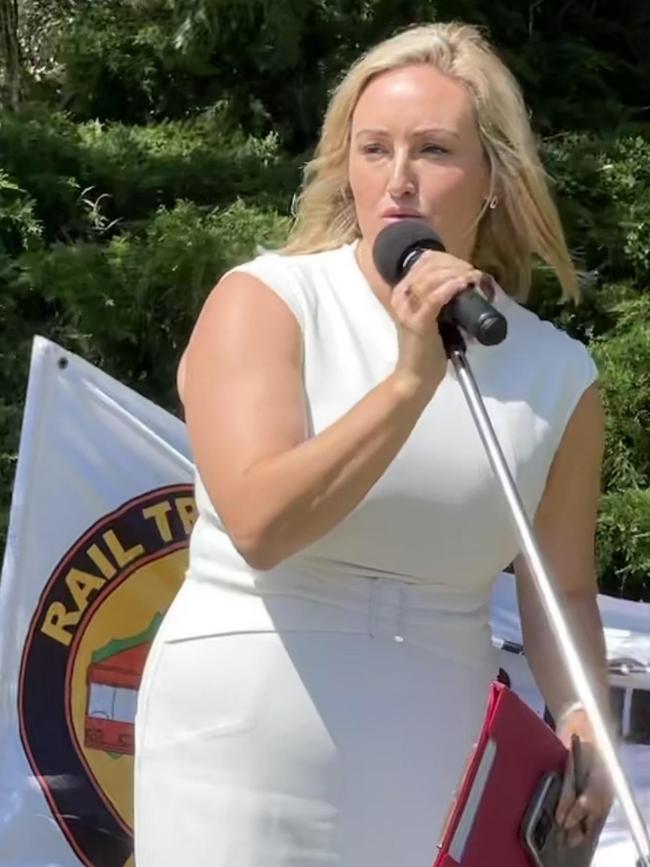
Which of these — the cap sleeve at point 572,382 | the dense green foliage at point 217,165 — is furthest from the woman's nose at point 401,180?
the dense green foliage at point 217,165

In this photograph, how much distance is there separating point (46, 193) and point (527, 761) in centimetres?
305

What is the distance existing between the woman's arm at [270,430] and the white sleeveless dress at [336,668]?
38mm

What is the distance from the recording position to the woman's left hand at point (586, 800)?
135cm

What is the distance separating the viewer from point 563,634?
1.08 meters

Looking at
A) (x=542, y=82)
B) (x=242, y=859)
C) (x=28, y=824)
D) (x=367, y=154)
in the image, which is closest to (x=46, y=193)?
(x=542, y=82)

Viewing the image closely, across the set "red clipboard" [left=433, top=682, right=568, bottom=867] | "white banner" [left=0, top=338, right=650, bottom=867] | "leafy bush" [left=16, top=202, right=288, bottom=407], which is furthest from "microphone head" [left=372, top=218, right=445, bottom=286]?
"leafy bush" [left=16, top=202, right=288, bottom=407]

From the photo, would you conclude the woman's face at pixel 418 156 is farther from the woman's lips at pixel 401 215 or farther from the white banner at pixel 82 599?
the white banner at pixel 82 599

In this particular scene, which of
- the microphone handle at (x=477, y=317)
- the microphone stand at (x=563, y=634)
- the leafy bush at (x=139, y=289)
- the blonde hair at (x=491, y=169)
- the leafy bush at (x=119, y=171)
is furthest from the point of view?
the leafy bush at (x=119, y=171)

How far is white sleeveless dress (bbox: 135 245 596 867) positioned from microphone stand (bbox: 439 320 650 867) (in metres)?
0.22

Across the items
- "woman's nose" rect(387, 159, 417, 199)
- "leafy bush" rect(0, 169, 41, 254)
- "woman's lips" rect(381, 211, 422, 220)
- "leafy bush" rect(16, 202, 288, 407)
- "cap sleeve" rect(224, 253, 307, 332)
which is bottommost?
"leafy bush" rect(16, 202, 288, 407)

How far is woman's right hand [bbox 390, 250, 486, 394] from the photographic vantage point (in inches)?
48.6

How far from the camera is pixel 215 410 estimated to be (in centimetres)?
140

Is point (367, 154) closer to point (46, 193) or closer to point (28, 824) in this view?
point (28, 824)

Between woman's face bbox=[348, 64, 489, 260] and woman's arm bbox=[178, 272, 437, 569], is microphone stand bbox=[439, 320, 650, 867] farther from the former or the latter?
woman's face bbox=[348, 64, 489, 260]
